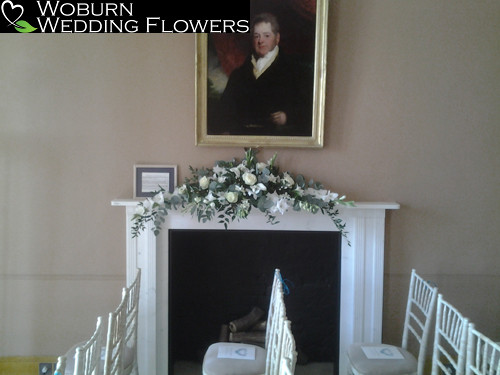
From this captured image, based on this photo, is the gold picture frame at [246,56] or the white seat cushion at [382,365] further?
the gold picture frame at [246,56]

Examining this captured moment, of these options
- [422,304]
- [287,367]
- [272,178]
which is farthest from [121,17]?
[422,304]

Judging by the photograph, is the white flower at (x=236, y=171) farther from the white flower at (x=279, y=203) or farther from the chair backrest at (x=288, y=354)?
the chair backrest at (x=288, y=354)

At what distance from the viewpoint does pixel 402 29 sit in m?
2.25

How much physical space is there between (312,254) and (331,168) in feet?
1.88

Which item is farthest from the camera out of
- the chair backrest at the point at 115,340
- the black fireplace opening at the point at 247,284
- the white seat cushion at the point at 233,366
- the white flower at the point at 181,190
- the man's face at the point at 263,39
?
the black fireplace opening at the point at 247,284

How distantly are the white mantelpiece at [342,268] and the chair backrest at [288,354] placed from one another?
0.94 meters

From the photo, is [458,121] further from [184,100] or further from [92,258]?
[92,258]

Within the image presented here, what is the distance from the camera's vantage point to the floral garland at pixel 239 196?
6.72ft

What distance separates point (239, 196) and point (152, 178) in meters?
0.60

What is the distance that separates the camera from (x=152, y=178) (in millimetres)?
2289

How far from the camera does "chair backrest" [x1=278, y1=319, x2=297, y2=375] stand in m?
1.15

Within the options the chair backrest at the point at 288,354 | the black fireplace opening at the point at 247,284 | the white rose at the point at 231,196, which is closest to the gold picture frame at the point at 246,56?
the white rose at the point at 231,196

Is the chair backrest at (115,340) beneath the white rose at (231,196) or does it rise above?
beneath

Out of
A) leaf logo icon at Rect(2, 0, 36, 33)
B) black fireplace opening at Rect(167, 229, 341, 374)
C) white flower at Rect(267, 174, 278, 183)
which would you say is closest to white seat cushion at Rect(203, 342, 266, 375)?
black fireplace opening at Rect(167, 229, 341, 374)
